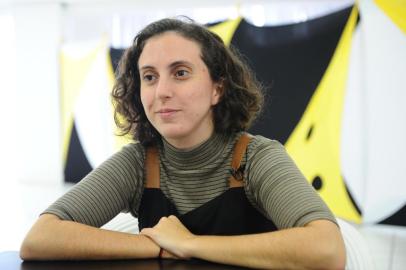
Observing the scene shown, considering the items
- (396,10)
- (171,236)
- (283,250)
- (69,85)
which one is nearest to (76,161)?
(69,85)

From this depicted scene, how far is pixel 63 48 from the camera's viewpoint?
5043 mm

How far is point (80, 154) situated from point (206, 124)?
13.2 feet

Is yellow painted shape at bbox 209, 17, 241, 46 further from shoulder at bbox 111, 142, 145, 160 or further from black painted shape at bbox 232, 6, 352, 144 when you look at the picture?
A: shoulder at bbox 111, 142, 145, 160

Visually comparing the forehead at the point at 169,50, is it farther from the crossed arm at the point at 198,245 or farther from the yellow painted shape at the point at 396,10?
the yellow painted shape at the point at 396,10

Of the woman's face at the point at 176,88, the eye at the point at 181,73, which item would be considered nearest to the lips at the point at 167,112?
the woman's face at the point at 176,88

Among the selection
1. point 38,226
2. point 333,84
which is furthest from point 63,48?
point 38,226

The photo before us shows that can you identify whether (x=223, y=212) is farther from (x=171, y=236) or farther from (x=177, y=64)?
(x=177, y=64)

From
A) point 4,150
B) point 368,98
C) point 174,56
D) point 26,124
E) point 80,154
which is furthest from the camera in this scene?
point 4,150

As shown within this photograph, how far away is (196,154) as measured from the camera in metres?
1.26

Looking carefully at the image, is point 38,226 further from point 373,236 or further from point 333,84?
point 333,84

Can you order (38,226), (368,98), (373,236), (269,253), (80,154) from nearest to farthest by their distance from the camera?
1. (269,253)
2. (38,226)
3. (373,236)
4. (368,98)
5. (80,154)

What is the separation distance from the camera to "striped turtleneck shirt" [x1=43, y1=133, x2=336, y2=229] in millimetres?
1108

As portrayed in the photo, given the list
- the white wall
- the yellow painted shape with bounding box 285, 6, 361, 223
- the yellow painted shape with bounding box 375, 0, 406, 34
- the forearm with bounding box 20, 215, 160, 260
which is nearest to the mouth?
the forearm with bounding box 20, 215, 160, 260

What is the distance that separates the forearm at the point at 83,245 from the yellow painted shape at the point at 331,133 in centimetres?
273
